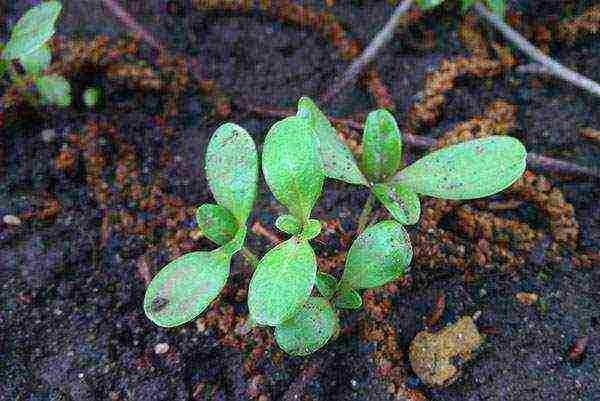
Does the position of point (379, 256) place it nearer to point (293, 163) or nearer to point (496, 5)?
point (293, 163)

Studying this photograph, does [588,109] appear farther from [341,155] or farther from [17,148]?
[17,148]

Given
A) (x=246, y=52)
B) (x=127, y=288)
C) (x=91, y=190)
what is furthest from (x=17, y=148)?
(x=246, y=52)

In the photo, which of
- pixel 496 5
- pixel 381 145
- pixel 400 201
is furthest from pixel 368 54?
pixel 400 201

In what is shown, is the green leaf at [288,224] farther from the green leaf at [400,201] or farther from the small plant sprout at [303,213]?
the green leaf at [400,201]

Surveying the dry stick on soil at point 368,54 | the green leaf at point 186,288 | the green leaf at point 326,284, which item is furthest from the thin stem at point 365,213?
the dry stick on soil at point 368,54

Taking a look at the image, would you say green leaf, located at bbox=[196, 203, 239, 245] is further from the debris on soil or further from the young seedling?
the debris on soil

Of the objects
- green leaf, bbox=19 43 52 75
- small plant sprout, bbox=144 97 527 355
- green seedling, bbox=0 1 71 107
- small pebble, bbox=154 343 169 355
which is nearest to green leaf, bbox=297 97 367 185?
small plant sprout, bbox=144 97 527 355
